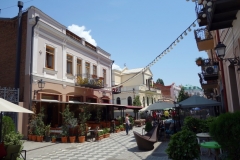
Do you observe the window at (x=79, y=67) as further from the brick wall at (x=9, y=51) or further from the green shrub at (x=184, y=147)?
the green shrub at (x=184, y=147)

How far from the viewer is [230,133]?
4402 mm

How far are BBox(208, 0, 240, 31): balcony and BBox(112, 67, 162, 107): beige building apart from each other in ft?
91.9

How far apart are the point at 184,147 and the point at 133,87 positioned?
31174mm

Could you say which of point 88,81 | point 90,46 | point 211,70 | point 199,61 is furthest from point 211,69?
point 90,46

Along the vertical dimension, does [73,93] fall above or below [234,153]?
above

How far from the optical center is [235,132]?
14.1ft

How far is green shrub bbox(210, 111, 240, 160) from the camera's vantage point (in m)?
4.32

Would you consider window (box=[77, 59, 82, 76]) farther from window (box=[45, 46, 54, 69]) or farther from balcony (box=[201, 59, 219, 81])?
balcony (box=[201, 59, 219, 81])

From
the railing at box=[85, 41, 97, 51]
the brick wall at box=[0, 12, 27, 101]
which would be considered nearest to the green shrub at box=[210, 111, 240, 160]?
the brick wall at box=[0, 12, 27, 101]

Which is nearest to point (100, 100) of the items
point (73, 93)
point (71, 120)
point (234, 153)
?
point (73, 93)

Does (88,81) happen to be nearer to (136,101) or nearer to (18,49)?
(18,49)

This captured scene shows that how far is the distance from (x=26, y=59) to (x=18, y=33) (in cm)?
215

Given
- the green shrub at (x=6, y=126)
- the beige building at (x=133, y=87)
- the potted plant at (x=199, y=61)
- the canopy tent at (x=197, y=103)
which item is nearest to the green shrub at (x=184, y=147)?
the canopy tent at (x=197, y=103)

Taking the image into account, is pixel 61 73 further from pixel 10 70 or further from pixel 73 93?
pixel 10 70
